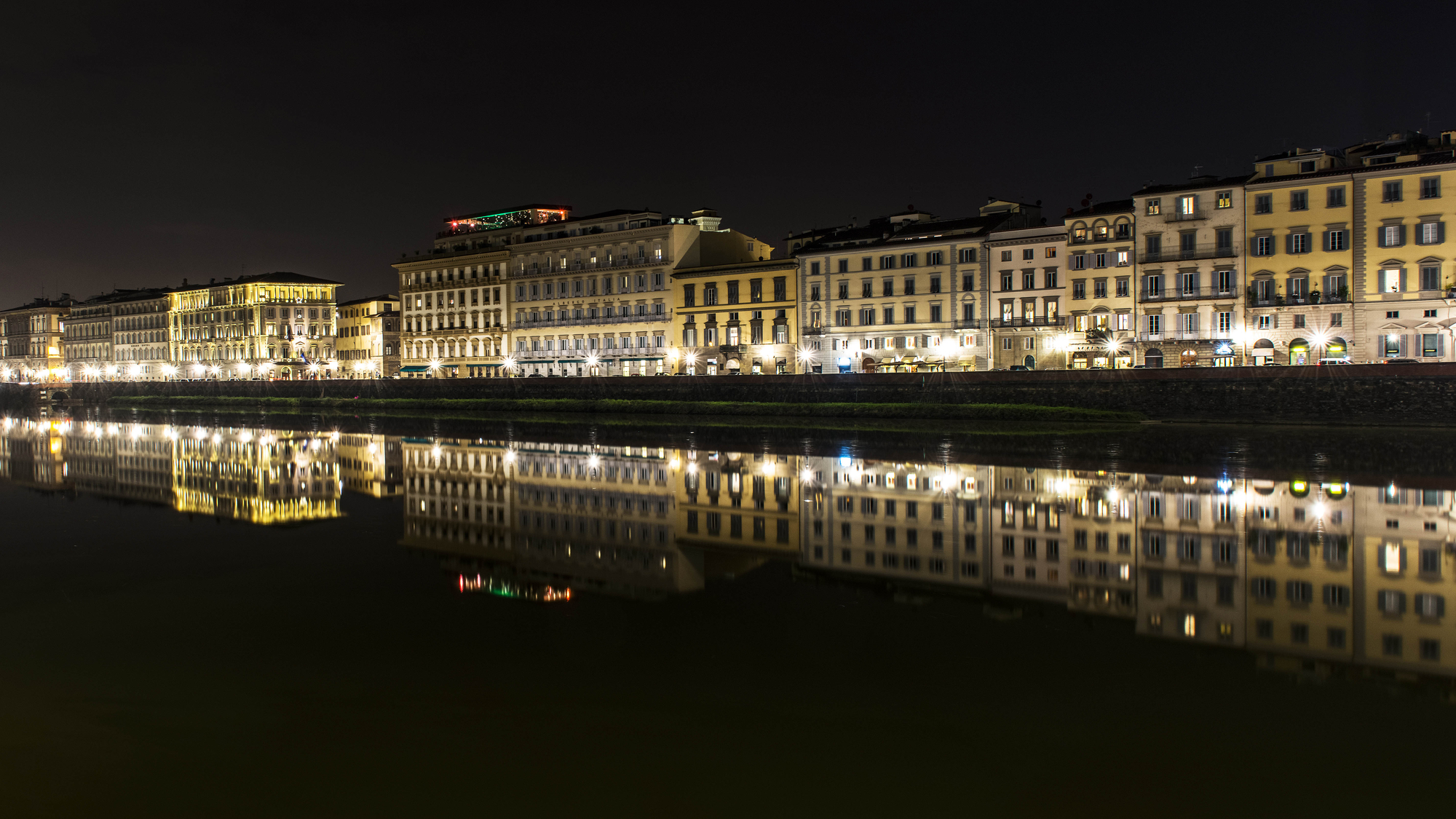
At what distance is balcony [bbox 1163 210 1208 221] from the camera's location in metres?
61.1

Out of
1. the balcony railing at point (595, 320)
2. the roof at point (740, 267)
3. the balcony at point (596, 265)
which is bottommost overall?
the balcony railing at point (595, 320)

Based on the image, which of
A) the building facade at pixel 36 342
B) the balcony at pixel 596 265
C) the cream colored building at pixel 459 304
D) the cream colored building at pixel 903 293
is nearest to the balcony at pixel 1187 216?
the cream colored building at pixel 903 293

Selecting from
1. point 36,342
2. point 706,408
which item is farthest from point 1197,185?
point 36,342

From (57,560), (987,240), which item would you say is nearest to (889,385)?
(987,240)

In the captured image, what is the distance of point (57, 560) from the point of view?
17891 mm

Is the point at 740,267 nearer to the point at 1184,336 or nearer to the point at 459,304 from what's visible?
the point at 1184,336

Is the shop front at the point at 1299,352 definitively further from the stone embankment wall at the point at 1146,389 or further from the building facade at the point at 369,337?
the building facade at the point at 369,337

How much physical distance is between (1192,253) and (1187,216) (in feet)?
7.53

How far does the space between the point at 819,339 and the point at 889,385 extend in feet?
58.5

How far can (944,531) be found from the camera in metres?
20.1

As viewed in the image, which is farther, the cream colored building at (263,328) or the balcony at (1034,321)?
the cream colored building at (263,328)

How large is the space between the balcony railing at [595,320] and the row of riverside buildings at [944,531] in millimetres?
48517

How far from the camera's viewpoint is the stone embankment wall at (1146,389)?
44562 millimetres

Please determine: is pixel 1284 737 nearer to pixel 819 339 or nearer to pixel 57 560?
pixel 57 560
